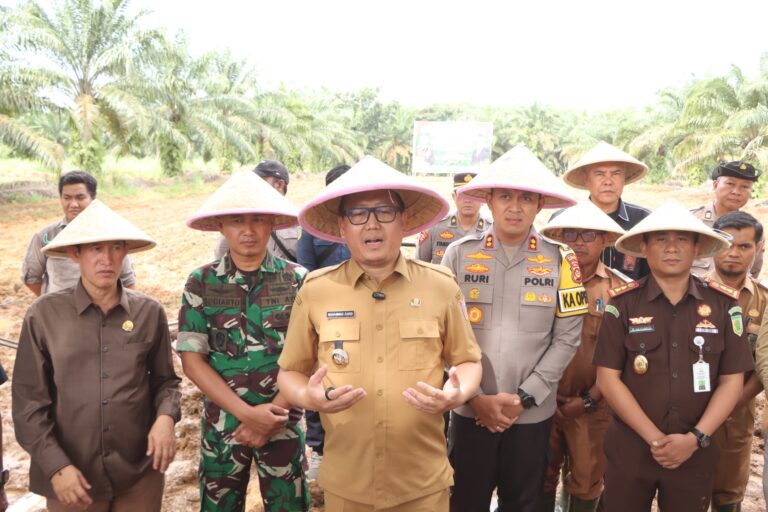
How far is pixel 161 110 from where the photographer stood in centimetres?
2034

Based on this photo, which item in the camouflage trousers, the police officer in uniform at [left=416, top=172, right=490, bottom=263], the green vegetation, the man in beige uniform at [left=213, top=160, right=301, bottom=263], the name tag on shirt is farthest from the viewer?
the green vegetation

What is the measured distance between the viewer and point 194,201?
2075 centimetres

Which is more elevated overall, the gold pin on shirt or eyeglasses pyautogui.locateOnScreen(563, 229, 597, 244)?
eyeglasses pyautogui.locateOnScreen(563, 229, 597, 244)

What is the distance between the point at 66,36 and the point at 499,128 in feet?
111

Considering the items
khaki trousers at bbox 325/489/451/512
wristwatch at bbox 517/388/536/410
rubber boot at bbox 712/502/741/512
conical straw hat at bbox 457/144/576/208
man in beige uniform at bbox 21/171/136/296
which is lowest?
rubber boot at bbox 712/502/741/512

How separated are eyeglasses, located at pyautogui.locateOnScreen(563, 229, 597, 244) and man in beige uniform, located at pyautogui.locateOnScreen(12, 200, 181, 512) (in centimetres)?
212

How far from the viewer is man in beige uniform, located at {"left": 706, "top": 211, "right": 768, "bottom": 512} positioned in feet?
9.75

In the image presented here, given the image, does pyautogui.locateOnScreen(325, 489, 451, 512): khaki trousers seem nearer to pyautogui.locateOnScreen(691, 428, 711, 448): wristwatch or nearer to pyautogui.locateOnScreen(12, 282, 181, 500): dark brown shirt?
pyautogui.locateOnScreen(12, 282, 181, 500): dark brown shirt

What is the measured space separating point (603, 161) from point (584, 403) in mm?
1698

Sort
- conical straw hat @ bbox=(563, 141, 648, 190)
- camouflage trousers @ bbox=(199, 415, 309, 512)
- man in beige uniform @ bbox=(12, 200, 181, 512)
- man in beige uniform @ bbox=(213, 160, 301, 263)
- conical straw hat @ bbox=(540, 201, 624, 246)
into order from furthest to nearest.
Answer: man in beige uniform @ bbox=(213, 160, 301, 263) → conical straw hat @ bbox=(563, 141, 648, 190) → conical straw hat @ bbox=(540, 201, 624, 246) → camouflage trousers @ bbox=(199, 415, 309, 512) → man in beige uniform @ bbox=(12, 200, 181, 512)

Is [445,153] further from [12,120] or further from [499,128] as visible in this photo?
[12,120]

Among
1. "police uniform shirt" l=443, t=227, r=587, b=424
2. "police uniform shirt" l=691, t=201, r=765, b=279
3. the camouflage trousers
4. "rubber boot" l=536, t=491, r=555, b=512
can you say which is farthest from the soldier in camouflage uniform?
"police uniform shirt" l=691, t=201, r=765, b=279

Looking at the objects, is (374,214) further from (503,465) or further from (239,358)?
(503,465)

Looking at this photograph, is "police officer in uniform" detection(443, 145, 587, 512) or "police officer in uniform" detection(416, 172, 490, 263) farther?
"police officer in uniform" detection(416, 172, 490, 263)
